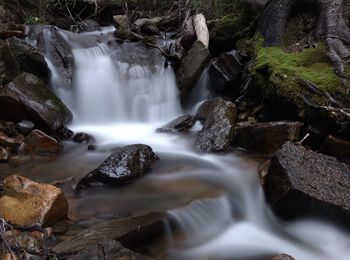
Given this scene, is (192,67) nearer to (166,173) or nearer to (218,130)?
(218,130)

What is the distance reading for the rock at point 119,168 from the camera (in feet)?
14.3

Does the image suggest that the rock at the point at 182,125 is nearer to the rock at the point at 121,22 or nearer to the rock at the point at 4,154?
the rock at the point at 4,154

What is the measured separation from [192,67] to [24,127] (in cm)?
328

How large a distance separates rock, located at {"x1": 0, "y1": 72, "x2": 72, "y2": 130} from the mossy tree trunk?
13.1 feet

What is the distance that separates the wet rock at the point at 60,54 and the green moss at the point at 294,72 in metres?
3.53

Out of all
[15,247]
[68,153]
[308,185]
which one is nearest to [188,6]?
[68,153]

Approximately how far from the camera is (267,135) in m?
5.21

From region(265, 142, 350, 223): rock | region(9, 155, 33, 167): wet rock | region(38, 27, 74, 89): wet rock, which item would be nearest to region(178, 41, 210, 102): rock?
region(38, 27, 74, 89): wet rock

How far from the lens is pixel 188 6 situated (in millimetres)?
10141

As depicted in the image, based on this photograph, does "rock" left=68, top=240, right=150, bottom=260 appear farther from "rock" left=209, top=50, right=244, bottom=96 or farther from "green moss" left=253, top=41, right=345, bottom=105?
"rock" left=209, top=50, right=244, bottom=96

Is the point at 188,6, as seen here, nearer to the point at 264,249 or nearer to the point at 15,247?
the point at 264,249

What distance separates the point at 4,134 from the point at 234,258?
3.90 m

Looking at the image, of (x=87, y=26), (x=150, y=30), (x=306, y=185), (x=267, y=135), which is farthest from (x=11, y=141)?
(x=87, y=26)

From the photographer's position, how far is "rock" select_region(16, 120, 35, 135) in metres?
5.61
